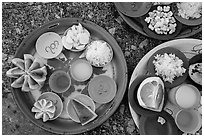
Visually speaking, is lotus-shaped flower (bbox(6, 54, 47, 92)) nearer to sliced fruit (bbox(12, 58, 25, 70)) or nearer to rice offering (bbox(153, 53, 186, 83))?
sliced fruit (bbox(12, 58, 25, 70))

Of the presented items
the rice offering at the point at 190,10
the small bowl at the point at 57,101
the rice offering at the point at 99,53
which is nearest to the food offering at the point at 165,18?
the rice offering at the point at 190,10

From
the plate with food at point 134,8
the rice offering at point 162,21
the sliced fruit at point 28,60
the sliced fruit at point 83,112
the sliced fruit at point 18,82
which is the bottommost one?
the sliced fruit at point 83,112

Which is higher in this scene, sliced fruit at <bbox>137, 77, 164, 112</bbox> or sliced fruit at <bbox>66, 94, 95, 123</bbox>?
sliced fruit at <bbox>137, 77, 164, 112</bbox>

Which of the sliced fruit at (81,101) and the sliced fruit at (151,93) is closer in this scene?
the sliced fruit at (151,93)

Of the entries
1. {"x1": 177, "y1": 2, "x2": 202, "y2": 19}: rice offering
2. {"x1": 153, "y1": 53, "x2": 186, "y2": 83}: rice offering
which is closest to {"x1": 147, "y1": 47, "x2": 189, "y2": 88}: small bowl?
{"x1": 153, "y1": 53, "x2": 186, "y2": 83}: rice offering

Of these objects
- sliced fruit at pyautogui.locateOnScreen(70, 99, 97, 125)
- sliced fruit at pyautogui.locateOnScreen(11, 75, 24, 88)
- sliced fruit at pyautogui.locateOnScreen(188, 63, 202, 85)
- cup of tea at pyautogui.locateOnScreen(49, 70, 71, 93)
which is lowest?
sliced fruit at pyautogui.locateOnScreen(70, 99, 97, 125)

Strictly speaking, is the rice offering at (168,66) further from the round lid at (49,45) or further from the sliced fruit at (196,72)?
the round lid at (49,45)

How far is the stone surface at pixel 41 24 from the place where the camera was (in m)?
1.33

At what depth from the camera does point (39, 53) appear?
4.26 feet

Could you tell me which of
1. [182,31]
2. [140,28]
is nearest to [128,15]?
[140,28]

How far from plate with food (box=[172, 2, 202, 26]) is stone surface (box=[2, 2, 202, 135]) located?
12cm

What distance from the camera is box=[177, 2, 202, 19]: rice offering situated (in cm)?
126

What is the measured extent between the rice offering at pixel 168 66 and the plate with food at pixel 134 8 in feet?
0.52

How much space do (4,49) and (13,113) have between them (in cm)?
22
